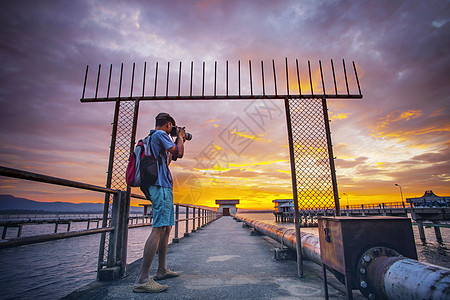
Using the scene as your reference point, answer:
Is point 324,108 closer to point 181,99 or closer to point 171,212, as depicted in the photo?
point 181,99

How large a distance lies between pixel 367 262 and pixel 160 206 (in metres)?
2.04

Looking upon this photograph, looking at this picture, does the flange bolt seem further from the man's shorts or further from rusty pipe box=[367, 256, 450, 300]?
the man's shorts

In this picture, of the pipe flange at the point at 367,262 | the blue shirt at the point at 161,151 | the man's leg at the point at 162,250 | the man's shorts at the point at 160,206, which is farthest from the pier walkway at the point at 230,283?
the blue shirt at the point at 161,151

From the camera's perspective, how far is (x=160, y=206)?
2.48m

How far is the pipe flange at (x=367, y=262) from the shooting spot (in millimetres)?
1597

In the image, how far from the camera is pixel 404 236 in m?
1.67

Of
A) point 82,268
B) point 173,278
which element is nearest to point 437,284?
point 173,278

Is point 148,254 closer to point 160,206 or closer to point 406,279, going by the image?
point 160,206

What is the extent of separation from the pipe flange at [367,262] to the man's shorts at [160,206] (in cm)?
187

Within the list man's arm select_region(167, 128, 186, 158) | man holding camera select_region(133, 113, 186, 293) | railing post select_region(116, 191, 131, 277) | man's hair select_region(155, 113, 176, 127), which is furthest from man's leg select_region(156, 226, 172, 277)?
man's hair select_region(155, 113, 176, 127)

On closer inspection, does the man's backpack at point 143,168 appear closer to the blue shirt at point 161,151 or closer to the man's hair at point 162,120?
the blue shirt at point 161,151

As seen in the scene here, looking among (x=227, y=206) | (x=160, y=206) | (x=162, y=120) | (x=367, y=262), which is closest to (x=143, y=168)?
(x=160, y=206)

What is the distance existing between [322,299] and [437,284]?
1170mm

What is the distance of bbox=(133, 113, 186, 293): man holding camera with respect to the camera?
90.9 inches
